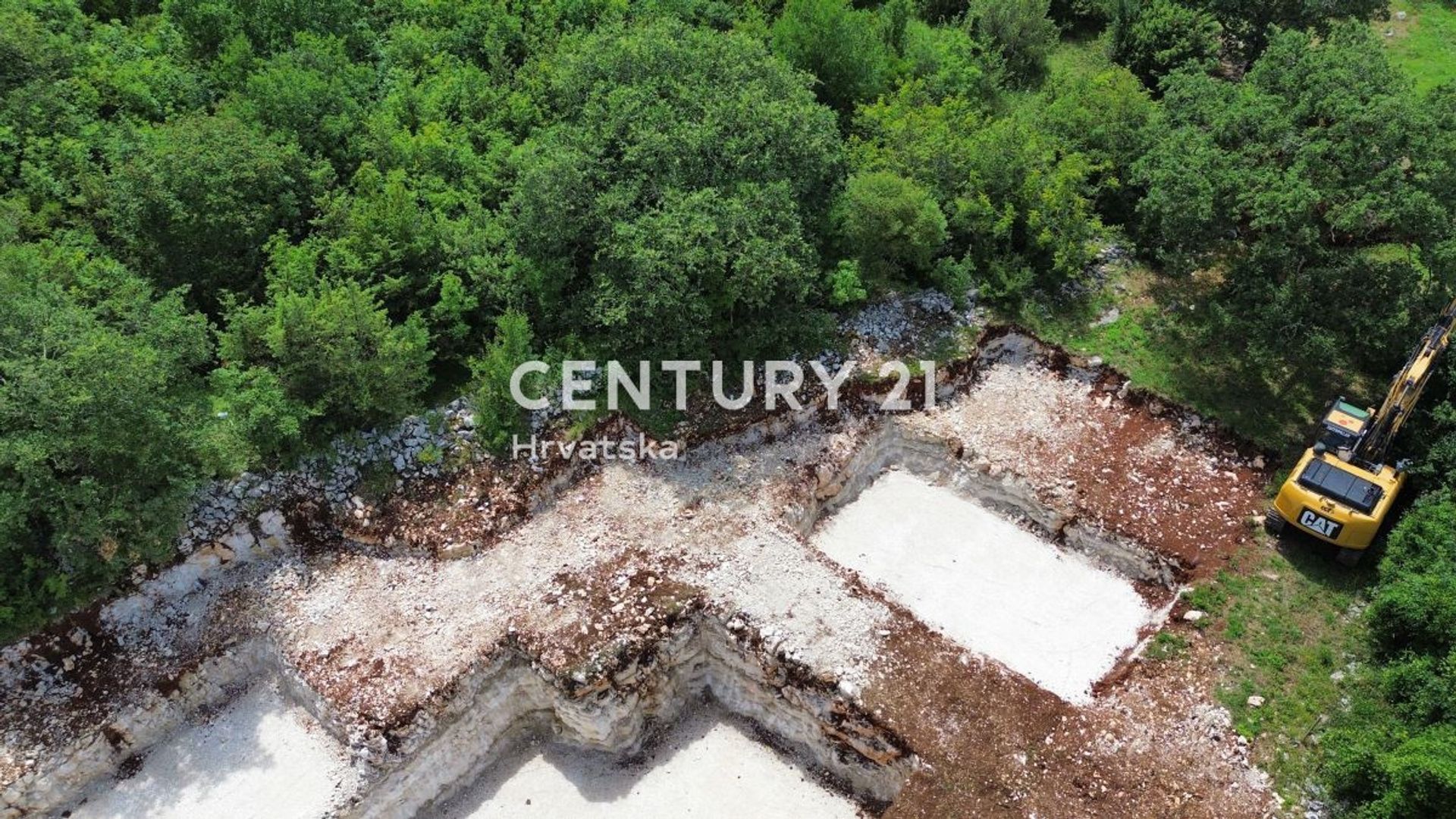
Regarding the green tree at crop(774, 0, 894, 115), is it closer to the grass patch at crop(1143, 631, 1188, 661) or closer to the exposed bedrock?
the exposed bedrock

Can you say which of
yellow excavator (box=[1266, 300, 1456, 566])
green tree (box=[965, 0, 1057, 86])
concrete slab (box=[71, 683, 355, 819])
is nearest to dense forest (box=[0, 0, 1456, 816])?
yellow excavator (box=[1266, 300, 1456, 566])

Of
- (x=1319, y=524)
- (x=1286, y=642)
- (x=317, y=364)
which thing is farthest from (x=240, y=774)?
(x=1319, y=524)

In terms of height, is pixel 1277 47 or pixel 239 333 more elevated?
pixel 1277 47

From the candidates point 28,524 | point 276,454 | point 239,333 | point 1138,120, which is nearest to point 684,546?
point 276,454

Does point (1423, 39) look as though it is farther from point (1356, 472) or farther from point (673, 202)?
point (673, 202)

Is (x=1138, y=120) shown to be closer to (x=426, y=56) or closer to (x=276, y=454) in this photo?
(x=426, y=56)

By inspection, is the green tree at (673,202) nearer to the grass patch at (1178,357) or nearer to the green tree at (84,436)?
the green tree at (84,436)
